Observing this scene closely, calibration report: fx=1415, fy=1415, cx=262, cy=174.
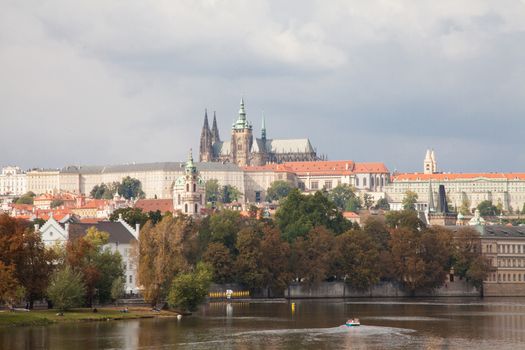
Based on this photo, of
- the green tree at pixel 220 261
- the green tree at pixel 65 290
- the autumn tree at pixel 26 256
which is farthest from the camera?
the green tree at pixel 220 261

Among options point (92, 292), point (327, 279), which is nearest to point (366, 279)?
point (327, 279)

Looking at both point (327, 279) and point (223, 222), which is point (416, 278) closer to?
point (327, 279)

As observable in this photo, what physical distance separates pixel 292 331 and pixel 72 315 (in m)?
14.1

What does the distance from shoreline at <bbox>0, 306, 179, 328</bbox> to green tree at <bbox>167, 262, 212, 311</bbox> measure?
1037mm

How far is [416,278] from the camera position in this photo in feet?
468

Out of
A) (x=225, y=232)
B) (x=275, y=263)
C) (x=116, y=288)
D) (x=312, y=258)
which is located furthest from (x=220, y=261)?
(x=116, y=288)

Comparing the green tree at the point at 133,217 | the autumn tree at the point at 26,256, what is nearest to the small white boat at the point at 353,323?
the autumn tree at the point at 26,256

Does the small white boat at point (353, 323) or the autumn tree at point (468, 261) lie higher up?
the autumn tree at point (468, 261)

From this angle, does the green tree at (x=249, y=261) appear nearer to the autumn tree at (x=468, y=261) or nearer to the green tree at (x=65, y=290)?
the autumn tree at (x=468, y=261)

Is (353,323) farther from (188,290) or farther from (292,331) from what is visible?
(188,290)

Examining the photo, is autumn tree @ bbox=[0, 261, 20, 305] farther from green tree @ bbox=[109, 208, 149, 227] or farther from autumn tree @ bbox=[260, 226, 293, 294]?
green tree @ bbox=[109, 208, 149, 227]

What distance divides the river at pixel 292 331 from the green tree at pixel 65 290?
347cm

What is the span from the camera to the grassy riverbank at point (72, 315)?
85250 mm

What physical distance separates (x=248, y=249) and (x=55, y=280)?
1594 inches
